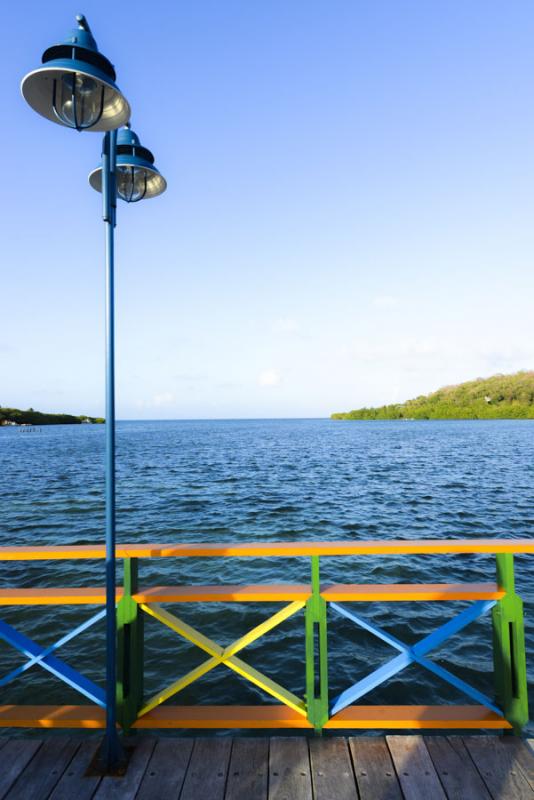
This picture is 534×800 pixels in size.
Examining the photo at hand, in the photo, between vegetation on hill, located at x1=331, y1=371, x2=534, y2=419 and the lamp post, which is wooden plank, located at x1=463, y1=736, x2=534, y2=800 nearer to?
the lamp post

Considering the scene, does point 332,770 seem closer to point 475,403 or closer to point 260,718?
point 260,718

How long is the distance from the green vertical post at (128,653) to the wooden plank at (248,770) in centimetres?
70

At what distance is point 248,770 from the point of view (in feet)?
8.66

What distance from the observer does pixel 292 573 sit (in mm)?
9156

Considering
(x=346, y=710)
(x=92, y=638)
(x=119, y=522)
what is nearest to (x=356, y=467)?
(x=119, y=522)

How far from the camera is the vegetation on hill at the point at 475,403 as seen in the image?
12288 cm

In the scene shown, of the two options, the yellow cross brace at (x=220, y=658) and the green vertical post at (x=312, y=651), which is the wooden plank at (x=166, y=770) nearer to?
the yellow cross brace at (x=220, y=658)

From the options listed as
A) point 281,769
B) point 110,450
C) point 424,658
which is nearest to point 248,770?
point 281,769

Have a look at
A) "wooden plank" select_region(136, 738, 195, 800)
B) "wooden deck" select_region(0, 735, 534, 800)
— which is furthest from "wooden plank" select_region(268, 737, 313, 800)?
"wooden plank" select_region(136, 738, 195, 800)

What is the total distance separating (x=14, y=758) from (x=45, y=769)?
240 millimetres

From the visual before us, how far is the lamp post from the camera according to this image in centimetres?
254

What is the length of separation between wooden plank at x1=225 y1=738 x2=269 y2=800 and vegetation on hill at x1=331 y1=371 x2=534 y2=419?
5112 inches

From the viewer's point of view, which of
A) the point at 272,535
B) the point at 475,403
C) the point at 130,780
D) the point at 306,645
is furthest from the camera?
the point at 475,403

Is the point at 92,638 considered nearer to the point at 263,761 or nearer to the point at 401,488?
the point at 263,761
